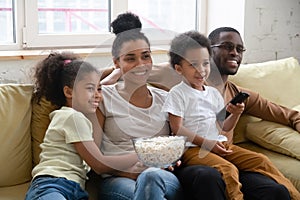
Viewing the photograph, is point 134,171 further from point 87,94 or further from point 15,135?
point 15,135

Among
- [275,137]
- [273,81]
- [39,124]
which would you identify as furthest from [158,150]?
[273,81]

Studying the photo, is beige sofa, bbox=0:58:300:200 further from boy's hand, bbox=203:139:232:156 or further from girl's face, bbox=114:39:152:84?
girl's face, bbox=114:39:152:84

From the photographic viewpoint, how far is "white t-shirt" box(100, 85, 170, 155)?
6.29 ft

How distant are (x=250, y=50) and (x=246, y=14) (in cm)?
23

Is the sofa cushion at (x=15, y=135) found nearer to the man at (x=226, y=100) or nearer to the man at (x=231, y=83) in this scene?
the man at (x=226, y=100)

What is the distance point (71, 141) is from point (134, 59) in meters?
0.40

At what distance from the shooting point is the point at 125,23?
204 centimetres

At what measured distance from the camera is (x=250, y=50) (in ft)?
9.81

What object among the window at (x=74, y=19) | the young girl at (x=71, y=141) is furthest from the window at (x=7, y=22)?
the young girl at (x=71, y=141)

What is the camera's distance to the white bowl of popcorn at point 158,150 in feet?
5.58

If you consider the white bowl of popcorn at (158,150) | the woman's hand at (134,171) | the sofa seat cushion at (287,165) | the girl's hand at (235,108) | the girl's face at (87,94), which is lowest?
the sofa seat cushion at (287,165)

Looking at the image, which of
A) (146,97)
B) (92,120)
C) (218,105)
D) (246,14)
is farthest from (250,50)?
(92,120)

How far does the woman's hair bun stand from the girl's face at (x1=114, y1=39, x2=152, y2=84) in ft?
0.46

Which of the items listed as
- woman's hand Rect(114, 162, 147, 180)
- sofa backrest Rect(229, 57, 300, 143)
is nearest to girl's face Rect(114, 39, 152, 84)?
woman's hand Rect(114, 162, 147, 180)
